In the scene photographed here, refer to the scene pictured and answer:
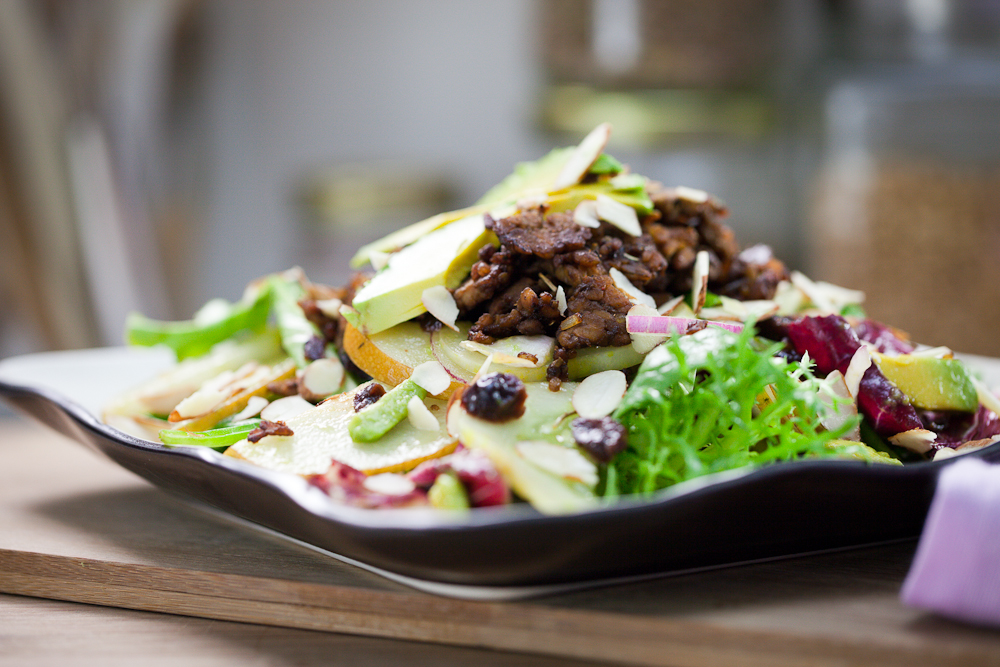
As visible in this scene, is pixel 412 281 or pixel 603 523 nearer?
pixel 603 523

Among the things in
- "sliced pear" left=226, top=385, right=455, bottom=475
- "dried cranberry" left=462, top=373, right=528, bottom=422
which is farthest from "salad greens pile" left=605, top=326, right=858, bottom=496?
"sliced pear" left=226, top=385, right=455, bottom=475

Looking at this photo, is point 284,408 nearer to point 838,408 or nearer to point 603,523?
point 603,523

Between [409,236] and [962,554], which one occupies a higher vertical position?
[409,236]

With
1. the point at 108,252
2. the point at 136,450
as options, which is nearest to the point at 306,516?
the point at 136,450

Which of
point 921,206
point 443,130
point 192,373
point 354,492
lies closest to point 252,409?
point 192,373

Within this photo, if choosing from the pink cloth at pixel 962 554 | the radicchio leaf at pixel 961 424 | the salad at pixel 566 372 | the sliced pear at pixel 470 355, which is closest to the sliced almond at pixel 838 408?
the salad at pixel 566 372

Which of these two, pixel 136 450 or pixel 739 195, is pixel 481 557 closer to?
pixel 136 450
